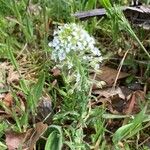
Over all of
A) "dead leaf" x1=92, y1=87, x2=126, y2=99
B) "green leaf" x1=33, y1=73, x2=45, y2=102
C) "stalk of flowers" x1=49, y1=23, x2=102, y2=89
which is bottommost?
"dead leaf" x1=92, y1=87, x2=126, y2=99

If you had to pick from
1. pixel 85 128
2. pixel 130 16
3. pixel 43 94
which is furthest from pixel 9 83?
pixel 130 16

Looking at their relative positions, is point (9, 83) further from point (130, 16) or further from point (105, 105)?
point (130, 16)

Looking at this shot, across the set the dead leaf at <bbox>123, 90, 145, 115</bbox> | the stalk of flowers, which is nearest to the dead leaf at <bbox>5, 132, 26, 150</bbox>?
the stalk of flowers

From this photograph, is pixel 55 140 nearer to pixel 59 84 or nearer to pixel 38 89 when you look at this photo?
pixel 38 89

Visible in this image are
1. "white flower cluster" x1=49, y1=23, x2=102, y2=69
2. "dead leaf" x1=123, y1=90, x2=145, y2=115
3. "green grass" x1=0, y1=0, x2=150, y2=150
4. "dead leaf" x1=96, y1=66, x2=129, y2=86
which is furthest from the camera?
"dead leaf" x1=96, y1=66, x2=129, y2=86

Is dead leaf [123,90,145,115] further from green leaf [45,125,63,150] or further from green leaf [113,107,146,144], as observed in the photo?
green leaf [45,125,63,150]

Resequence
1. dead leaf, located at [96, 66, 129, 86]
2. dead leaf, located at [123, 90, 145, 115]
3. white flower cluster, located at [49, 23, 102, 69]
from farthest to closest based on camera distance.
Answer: dead leaf, located at [96, 66, 129, 86] < dead leaf, located at [123, 90, 145, 115] < white flower cluster, located at [49, 23, 102, 69]

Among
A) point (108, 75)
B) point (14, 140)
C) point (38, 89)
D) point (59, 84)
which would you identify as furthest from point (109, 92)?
point (14, 140)
